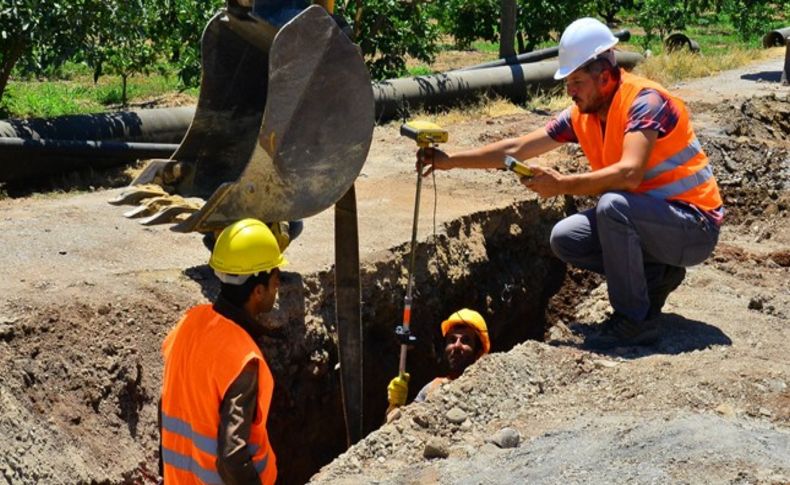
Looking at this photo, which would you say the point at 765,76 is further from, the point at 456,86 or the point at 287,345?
the point at 287,345

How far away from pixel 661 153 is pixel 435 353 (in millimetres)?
2914

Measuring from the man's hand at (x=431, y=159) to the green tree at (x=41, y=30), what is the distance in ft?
17.1

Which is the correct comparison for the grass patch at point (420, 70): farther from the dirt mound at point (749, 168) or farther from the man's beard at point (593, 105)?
the man's beard at point (593, 105)

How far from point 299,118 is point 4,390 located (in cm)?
199

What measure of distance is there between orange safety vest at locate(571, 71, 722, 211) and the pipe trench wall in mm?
1933

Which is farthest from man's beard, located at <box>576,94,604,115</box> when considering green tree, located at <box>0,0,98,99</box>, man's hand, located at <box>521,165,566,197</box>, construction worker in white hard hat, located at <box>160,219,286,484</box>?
green tree, located at <box>0,0,98,99</box>

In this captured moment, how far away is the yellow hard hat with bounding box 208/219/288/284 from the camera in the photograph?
446cm

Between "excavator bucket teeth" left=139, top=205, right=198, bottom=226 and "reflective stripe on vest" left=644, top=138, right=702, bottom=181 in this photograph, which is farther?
"excavator bucket teeth" left=139, top=205, right=198, bottom=226

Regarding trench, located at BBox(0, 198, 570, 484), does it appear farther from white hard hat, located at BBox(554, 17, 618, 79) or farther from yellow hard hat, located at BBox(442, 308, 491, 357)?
white hard hat, located at BBox(554, 17, 618, 79)

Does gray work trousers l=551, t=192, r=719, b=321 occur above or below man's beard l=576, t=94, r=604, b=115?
below

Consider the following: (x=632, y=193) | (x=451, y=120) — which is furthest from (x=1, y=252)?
(x=451, y=120)

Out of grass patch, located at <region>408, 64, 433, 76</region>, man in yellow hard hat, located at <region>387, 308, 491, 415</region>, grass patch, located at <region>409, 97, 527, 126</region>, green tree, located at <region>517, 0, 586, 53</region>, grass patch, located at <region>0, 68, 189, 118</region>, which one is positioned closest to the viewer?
man in yellow hard hat, located at <region>387, 308, 491, 415</region>

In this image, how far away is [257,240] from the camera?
4.48 m

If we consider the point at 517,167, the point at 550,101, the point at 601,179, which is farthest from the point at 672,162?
the point at 550,101
